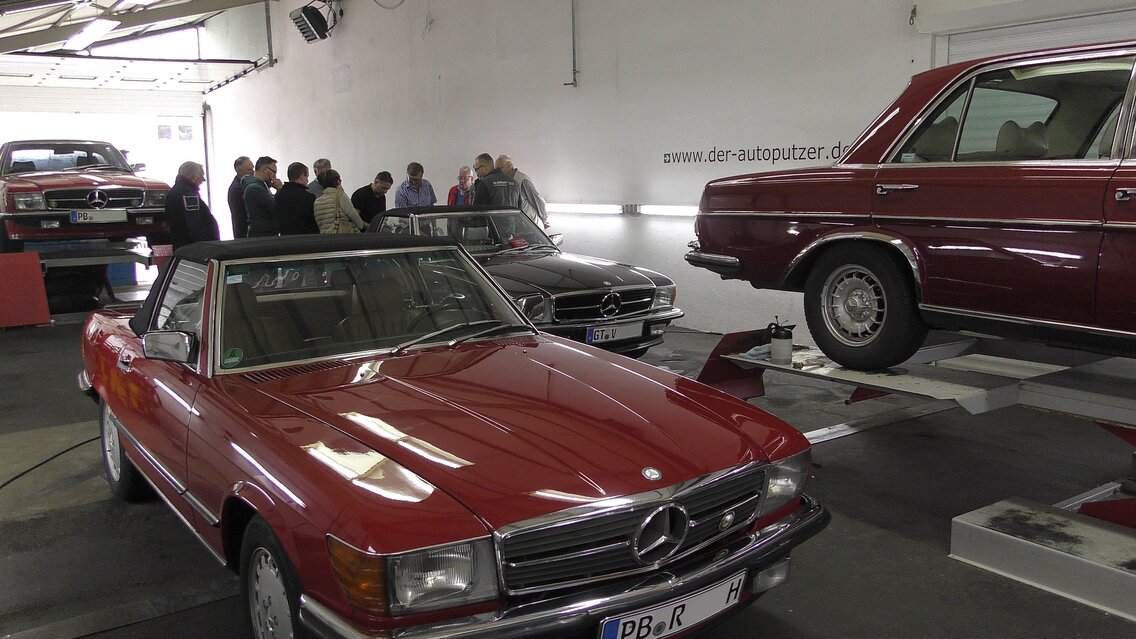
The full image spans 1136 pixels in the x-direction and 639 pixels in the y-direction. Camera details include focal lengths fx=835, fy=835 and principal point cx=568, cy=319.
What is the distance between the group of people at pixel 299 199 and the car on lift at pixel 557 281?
1454 millimetres

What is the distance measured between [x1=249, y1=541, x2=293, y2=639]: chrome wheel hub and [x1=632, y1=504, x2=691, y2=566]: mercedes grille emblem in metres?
0.96

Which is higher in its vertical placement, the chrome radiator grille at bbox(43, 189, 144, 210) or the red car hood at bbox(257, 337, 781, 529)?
the chrome radiator grille at bbox(43, 189, 144, 210)

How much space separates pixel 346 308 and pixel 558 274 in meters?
3.39

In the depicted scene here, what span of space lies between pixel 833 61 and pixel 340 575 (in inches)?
259

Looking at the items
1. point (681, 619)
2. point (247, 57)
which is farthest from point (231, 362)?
point (247, 57)

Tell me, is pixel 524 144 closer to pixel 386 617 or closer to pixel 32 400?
pixel 32 400

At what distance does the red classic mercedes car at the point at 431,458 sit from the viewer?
1996 millimetres

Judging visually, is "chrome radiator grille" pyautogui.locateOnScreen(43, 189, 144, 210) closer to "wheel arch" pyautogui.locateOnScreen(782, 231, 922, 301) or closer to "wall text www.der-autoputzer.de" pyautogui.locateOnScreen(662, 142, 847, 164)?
"wall text www.der-autoputzer.de" pyautogui.locateOnScreen(662, 142, 847, 164)

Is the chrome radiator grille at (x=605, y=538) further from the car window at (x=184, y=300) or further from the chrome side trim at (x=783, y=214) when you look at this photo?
the chrome side trim at (x=783, y=214)

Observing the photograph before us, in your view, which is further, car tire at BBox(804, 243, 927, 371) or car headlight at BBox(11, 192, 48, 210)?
car headlight at BBox(11, 192, 48, 210)

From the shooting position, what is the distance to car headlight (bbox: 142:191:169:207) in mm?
10430

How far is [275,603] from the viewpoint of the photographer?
2346mm

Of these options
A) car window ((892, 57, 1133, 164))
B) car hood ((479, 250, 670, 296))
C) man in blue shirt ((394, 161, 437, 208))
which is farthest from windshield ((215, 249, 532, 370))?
man in blue shirt ((394, 161, 437, 208))

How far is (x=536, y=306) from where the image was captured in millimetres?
6027
